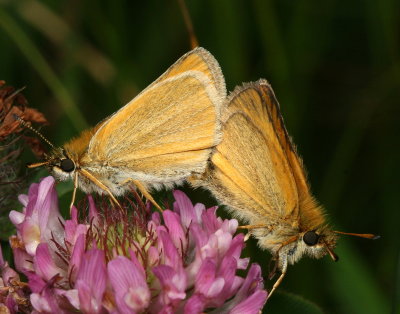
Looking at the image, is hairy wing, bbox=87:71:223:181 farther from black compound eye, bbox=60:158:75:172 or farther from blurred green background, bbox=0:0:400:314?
blurred green background, bbox=0:0:400:314

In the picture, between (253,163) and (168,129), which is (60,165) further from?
(253,163)

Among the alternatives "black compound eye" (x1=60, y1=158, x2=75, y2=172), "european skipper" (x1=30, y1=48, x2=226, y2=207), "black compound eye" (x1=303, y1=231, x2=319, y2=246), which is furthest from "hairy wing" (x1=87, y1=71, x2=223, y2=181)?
"black compound eye" (x1=303, y1=231, x2=319, y2=246)

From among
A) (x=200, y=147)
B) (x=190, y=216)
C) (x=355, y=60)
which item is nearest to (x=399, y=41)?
(x=355, y=60)

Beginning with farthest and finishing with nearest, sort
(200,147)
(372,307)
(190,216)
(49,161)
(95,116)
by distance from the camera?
(95,116) → (372,307) → (200,147) → (49,161) → (190,216)

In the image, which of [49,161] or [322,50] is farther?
[322,50]

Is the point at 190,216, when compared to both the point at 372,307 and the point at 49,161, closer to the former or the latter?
the point at 49,161

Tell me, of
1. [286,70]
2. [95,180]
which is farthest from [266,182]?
[286,70]
